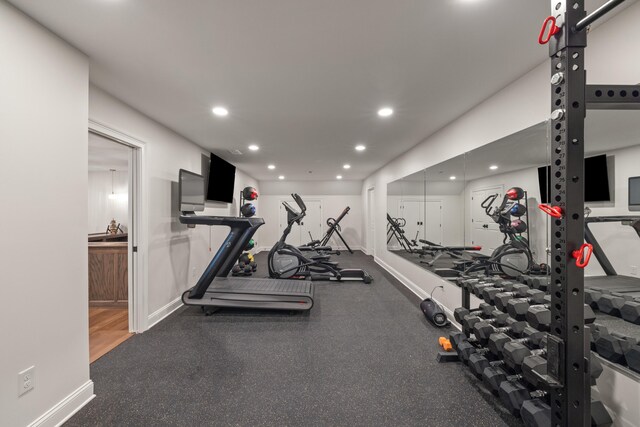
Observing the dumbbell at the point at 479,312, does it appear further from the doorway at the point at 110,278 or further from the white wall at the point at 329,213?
the white wall at the point at 329,213

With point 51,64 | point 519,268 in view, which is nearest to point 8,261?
point 51,64

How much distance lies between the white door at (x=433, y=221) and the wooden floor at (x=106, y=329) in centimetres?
429

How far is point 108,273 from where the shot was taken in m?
3.40

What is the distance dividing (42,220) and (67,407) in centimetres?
124

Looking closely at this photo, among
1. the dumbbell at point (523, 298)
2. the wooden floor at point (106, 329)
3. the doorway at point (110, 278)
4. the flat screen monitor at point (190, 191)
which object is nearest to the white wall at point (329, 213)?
the doorway at point (110, 278)

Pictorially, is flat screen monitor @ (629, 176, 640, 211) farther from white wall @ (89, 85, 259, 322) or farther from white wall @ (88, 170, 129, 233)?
white wall @ (88, 170, 129, 233)

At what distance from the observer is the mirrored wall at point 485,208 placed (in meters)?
2.03

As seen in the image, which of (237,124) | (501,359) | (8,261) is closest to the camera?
(8,261)

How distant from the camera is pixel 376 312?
3244 mm

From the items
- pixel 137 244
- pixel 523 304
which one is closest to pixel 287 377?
pixel 523 304

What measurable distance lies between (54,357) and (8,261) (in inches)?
27.2

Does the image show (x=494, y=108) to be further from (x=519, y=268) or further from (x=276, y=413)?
(x=276, y=413)

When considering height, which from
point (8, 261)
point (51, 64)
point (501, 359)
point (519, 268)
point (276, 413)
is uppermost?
point (51, 64)

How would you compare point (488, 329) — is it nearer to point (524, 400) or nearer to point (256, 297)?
point (524, 400)
